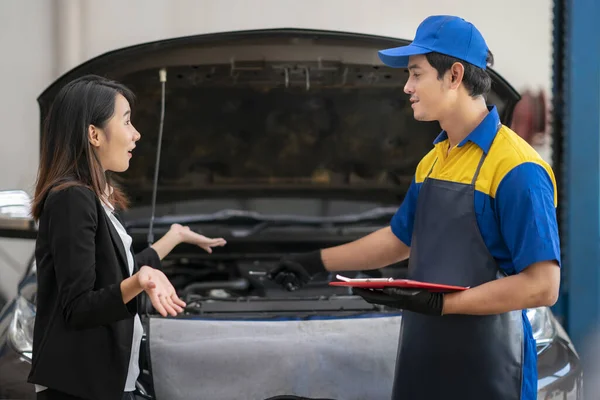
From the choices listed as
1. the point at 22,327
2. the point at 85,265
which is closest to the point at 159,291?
the point at 85,265

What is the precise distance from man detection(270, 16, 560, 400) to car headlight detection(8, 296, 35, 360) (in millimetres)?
1194

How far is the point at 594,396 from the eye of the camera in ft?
9.75

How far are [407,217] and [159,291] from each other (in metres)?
0.79

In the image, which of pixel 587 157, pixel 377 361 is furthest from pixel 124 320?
pixel 587 157

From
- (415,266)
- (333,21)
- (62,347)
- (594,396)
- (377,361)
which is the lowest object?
(594,396)

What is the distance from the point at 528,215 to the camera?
1.59 metres

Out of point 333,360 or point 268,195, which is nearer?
point 333,360

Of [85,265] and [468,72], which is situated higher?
[468,72]

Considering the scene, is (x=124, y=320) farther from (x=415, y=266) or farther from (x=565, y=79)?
(x=565, y=79)

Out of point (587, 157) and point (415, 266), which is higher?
point (587, 157)

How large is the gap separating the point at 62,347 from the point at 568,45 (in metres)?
2.39

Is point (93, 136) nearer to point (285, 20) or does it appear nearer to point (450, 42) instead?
point (450, 42)

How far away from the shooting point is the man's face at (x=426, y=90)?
1718 millimetres

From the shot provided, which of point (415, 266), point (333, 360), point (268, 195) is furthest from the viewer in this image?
point (268, 195)
